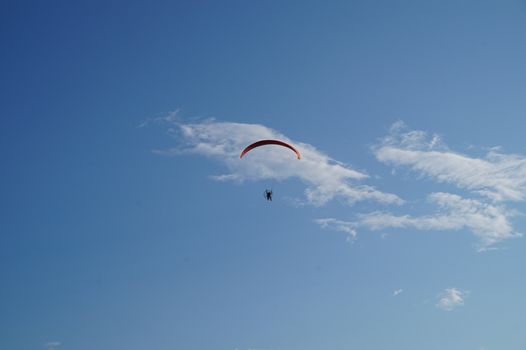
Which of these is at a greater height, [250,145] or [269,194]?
[250,145]

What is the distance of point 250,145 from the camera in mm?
66938

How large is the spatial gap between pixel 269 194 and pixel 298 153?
6.34 m

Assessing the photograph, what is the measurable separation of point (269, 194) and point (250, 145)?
6208 millimetres

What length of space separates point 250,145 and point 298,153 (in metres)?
6.01

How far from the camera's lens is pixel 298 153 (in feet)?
212

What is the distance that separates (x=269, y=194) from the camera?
221 ft
